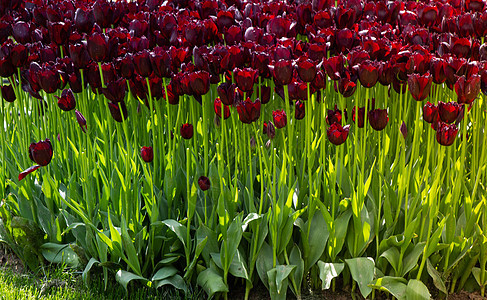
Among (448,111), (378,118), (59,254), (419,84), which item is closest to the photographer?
(448,111)

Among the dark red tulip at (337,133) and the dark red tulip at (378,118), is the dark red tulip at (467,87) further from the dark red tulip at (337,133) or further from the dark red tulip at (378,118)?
the dark red tulip at (337,133)

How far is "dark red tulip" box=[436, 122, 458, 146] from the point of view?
7.20 ft

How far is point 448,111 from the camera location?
2.18m

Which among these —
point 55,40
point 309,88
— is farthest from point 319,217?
point 55,40

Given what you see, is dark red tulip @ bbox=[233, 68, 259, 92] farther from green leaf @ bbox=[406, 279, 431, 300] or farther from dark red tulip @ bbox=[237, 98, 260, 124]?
green leaf @ bbox=[406, 279, 431, 300]

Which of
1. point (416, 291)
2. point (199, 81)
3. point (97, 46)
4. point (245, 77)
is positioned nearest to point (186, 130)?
point (199, 81)

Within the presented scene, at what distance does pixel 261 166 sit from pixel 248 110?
34 cm

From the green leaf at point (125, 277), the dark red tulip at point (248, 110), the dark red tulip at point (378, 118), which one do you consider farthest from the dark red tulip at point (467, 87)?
the green leaf at point (125, 277)

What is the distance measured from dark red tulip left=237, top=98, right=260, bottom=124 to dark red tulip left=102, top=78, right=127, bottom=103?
60cm

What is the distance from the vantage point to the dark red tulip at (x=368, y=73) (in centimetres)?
231

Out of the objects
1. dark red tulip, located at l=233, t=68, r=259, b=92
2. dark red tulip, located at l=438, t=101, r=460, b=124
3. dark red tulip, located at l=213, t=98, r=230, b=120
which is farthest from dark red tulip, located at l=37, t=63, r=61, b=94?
dark red tulip, located at l=438, t=101, r=460, b=124

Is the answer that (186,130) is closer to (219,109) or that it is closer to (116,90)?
(219,109)

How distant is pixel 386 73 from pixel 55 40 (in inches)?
61.9

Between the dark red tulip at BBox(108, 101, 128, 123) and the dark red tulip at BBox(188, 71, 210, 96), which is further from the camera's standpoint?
the dark red tulip at BBox(108, 101, 128, 123)
